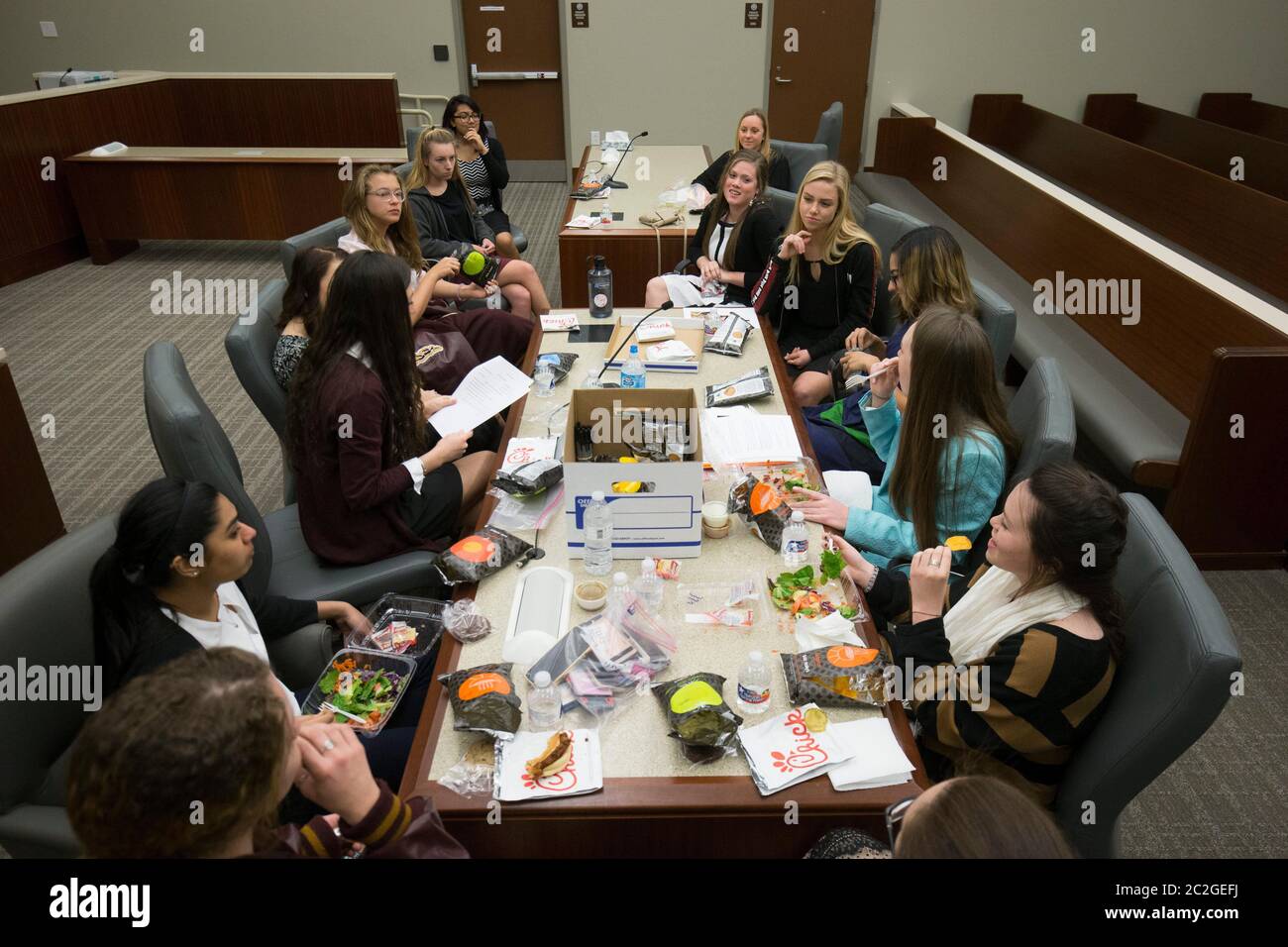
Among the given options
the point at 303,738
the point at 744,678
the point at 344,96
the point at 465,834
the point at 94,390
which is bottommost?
the point at 94,390

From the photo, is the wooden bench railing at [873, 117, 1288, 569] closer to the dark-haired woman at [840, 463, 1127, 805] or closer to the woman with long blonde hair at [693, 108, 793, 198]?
the woman with long blonde hair at [693, 108, 793, 198]

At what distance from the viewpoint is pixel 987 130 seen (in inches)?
305

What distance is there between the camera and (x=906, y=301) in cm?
286

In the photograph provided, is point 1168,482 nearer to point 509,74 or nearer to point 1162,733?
point 1162,733

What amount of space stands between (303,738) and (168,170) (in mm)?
6075

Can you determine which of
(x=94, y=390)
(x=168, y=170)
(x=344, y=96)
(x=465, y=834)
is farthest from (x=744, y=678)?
(x=344, y=96)

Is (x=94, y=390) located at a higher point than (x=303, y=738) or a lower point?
lower

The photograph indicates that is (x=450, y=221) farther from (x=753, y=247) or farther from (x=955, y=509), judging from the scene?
(x=955, y=509)

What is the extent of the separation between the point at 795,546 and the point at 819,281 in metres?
1.89

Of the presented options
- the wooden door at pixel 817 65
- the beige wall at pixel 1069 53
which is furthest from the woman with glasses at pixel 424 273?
the beige wall at pixel 1069 53

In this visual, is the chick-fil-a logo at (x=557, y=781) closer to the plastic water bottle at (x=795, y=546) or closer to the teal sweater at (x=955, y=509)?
the plastic water bottle at (x=795, y=546)

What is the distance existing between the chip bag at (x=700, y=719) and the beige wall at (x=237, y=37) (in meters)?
7.62
